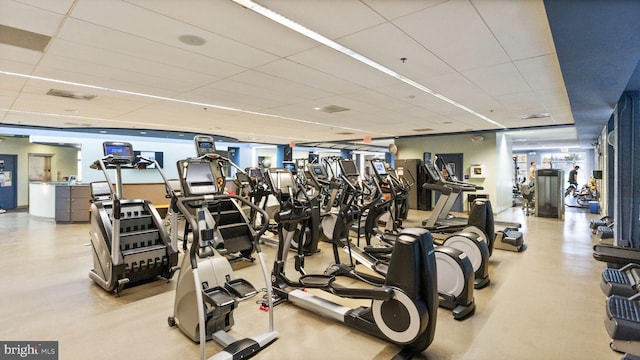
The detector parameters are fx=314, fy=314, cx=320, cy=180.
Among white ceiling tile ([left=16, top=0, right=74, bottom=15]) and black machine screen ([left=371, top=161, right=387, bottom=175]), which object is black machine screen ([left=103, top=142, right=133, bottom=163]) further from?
black machine screen ([left=371, top=161, right=387, bottom=175])

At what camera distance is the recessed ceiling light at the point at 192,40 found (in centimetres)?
304

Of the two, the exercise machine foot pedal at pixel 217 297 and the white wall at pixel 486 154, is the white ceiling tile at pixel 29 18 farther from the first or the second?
the white wall at pixel 486 154

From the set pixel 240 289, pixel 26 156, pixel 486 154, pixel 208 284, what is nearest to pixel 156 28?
pixel 208 284

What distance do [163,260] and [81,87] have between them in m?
3.23

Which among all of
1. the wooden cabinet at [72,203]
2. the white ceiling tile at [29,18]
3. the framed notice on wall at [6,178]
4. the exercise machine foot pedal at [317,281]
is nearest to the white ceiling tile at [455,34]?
the exercise machine foot pedal at [317,281]

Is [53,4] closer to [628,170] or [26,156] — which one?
[628,170]

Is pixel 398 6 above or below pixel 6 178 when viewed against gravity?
above

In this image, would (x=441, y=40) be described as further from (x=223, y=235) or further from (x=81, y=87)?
(x=81, y=87)

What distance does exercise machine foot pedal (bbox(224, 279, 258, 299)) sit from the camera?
248 centimetres

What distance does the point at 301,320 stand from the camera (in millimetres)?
2971

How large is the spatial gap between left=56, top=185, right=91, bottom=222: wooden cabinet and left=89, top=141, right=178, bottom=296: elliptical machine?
198 inches

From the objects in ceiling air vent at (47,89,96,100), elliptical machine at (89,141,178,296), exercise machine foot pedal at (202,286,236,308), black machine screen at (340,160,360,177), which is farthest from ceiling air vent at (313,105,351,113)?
exercise machine foot pedal at (202,286,236,308)

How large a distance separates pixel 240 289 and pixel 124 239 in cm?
210

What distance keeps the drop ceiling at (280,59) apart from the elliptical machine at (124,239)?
123 centimetres
